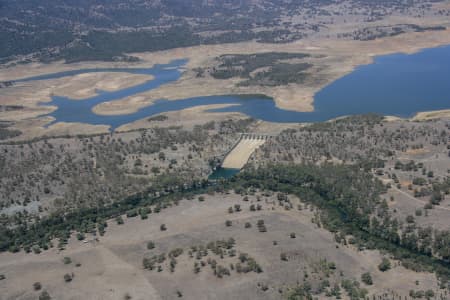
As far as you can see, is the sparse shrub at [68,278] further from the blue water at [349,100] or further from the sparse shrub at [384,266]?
the blue water at [349,100]

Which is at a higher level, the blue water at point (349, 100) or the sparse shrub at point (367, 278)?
the blue water at point (349, 100)

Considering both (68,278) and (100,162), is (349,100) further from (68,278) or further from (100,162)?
(68,278)

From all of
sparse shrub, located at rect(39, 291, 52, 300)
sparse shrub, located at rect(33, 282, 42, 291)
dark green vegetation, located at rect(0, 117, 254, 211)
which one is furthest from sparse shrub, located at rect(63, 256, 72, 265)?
dark green vegetation, located at rect(0, 117, 254, 211)

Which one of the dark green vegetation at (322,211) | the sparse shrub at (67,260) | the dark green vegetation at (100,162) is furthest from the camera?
the dark green vegetation at (100,162)

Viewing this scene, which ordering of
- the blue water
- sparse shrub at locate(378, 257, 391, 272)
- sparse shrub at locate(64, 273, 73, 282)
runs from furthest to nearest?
1. the blue water
2. sparse shrub at locate(64, 273, 73, 282)
3. sparse shrub at locate(378, 257, 391, 272)

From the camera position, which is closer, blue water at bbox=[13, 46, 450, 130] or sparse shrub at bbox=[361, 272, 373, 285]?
sparse shrub at bbox=[361, 272, 373, 285]

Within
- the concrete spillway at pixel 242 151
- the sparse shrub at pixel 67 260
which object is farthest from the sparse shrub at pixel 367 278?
the concrete spillway at pixel 242 151

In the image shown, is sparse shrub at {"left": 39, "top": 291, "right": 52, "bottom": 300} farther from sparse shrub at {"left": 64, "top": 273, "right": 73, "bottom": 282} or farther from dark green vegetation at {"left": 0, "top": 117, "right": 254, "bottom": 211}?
dark green vegetation at {"left": 0, "top": 117, "right": 254, "bottom": 211}

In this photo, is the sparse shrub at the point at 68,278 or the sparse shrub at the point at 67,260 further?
the sparse shrub at the point at 67,260
